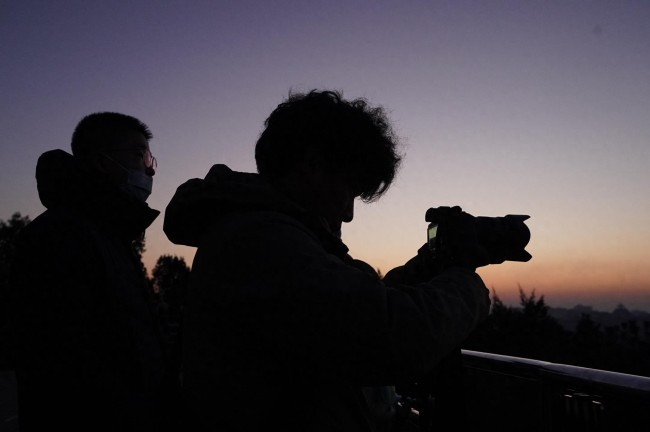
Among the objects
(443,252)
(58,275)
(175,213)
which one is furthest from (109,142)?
(443,252)

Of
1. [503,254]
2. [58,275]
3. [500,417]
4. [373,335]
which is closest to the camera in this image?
[373,335]

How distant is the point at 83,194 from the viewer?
2.66 metres

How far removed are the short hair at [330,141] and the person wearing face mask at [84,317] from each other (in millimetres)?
1077

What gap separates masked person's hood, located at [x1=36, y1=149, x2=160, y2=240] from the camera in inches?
103

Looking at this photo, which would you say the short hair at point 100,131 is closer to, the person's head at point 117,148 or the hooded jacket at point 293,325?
the person's head at point 117,148

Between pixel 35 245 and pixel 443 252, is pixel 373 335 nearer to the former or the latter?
pixel 443 252

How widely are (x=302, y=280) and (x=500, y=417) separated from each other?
1.91m

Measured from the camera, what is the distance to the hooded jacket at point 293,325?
1125mm

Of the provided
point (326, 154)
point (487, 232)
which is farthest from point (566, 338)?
point (326, 154)

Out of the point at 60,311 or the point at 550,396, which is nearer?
the point at 60,311

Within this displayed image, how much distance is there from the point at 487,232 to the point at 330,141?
70 centimetres

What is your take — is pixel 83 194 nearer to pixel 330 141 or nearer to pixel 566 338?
pixel 330 141

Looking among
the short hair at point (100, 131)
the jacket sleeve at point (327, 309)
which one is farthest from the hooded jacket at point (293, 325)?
the short hair at point (100, 131)

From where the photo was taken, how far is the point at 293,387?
122cm
